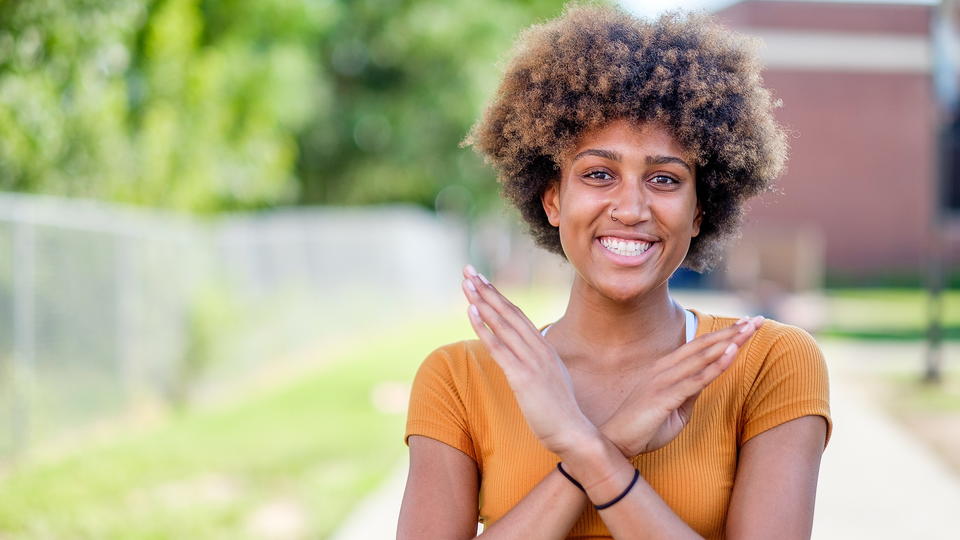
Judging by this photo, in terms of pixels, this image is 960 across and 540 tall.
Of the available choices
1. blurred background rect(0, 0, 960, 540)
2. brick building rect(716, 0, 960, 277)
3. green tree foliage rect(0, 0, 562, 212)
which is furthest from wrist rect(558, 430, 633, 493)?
brick building rect(716, 0, 960, 277)

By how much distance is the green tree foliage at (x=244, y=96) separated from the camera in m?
9.33

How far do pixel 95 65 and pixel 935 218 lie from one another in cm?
913

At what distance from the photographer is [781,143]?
249 centimetres

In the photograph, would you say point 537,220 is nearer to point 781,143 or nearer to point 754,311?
point 781,143

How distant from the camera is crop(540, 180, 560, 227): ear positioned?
2516 mm

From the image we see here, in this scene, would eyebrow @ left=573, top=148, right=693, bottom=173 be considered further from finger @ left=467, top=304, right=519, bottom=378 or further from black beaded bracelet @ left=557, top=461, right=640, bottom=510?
black beaded bracelet @ left=557, top=461, right=640, bottom=510

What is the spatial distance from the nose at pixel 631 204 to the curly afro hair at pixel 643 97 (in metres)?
0.15

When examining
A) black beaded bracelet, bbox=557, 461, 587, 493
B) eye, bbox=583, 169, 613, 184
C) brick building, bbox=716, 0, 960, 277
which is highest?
brick building, bbox=716, 0, 960, 277

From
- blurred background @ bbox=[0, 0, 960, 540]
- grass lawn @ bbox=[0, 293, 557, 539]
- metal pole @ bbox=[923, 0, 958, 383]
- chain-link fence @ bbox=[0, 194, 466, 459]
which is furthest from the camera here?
metal pole @ bbox=[923, 0, 958, 383]

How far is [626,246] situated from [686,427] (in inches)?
14.8

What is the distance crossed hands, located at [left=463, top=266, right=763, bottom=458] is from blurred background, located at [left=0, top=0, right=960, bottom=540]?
0.74 meters

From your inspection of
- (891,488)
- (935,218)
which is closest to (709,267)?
(891,488)

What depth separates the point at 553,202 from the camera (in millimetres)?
2539

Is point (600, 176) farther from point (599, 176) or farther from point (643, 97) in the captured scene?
point (643, 97)
